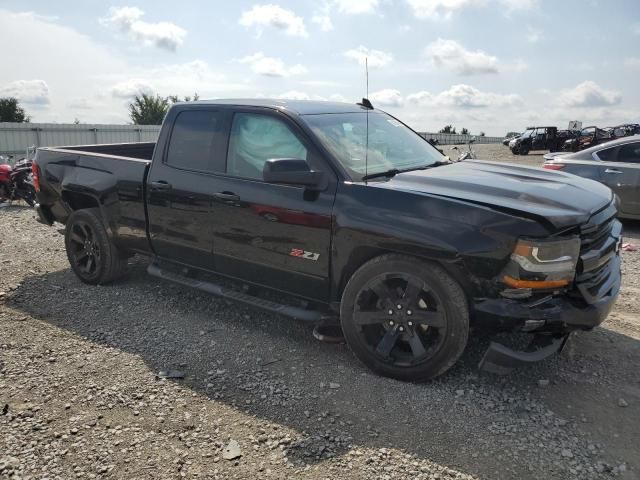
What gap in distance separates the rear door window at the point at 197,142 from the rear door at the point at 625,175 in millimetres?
6284

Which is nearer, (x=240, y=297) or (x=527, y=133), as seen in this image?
(x=240, y=297)

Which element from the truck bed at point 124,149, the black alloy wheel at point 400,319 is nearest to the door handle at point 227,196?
the black alloy wheel at point 400,319

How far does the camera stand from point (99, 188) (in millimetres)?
5168

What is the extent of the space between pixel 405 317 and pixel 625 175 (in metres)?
6.16

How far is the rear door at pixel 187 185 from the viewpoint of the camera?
14.3ft

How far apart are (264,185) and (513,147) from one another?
2937 cm

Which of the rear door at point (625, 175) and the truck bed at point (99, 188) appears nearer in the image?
the truck bed at point (99, 188)

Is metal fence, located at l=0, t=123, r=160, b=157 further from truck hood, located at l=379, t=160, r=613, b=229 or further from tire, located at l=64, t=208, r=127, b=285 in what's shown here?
truck hood, located at l=379, t=160, r=613, b=229

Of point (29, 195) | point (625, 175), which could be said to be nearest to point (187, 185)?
point (625, 175)

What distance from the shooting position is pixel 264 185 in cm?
398

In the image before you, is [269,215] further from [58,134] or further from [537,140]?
[537,140]

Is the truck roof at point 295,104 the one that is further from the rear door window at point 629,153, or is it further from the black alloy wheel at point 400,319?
the rear door window at point 629,153

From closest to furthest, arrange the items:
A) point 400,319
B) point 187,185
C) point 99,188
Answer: point 400,319
point 187,185
point 99,188

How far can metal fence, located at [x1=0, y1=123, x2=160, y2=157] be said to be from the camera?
19.1 meters
